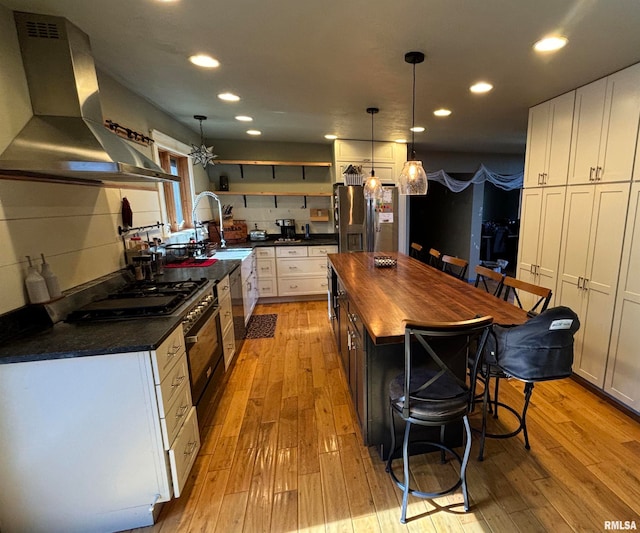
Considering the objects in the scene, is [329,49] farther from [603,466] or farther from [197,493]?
[603,466]

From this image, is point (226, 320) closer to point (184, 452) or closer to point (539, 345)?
point (184, 452)

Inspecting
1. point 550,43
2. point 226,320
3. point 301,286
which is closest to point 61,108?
point 226,320

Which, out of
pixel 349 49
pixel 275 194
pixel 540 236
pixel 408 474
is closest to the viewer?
pixel 408 474

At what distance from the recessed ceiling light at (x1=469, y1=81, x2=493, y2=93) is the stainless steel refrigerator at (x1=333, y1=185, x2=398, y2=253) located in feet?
6.24

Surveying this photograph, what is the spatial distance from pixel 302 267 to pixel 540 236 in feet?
9.28

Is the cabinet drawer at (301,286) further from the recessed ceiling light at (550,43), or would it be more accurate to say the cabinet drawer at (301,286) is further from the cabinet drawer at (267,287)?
the recessed ceiling light at (550,43)

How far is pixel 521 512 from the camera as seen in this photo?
1421 mm

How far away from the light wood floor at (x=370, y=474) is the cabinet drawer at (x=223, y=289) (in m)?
0.77

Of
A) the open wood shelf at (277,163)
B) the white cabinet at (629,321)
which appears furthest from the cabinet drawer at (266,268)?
the white cabinet at (629,321)

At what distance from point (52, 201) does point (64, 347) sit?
0.88 metres

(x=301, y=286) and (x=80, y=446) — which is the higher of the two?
(x=80, y=446)

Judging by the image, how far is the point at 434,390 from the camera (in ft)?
4.69

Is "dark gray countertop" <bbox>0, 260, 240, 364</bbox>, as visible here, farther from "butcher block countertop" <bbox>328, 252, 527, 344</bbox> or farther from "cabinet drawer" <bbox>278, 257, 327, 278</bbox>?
"cabinet drawer" <bbox>278, 257, 327, 278</bbox>

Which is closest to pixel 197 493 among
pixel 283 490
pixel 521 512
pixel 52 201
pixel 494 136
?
pixel 283 490
